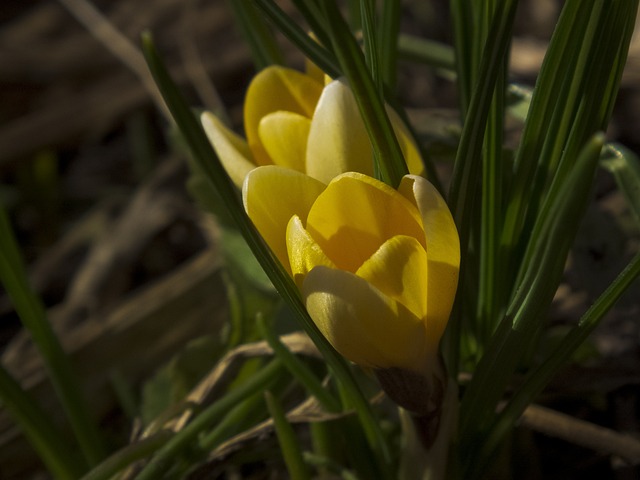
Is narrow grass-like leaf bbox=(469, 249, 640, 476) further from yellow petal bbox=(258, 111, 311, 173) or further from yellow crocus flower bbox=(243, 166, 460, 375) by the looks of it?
yellow petal bbox=(258, 111, 311, 173)

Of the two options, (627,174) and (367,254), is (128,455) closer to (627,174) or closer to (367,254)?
(367,254)

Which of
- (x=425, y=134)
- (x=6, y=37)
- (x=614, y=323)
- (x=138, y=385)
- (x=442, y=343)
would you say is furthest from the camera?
(x=6, y=37)

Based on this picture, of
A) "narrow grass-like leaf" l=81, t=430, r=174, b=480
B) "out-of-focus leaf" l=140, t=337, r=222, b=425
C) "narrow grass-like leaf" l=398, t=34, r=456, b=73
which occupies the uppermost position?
"narrow grass-like leaf" l=398, t=34, r=456, b=73

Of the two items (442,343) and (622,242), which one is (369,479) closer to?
(442,343)

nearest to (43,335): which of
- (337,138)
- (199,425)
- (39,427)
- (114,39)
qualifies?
A: (39,427)

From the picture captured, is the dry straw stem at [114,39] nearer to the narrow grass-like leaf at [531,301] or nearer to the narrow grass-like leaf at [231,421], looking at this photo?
the narrow grass-like leaf at [231,421]

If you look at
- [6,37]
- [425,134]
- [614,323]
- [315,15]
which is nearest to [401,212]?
[315,15]

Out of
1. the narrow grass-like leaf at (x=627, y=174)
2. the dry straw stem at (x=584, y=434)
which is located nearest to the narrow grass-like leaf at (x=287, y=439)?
the dry straw stem at (x=584, y=434)

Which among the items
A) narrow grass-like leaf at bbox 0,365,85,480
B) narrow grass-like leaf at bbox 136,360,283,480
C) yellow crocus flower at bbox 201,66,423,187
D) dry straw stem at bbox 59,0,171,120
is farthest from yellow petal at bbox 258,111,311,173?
dry straw stem at bbox 59,0,171,120
